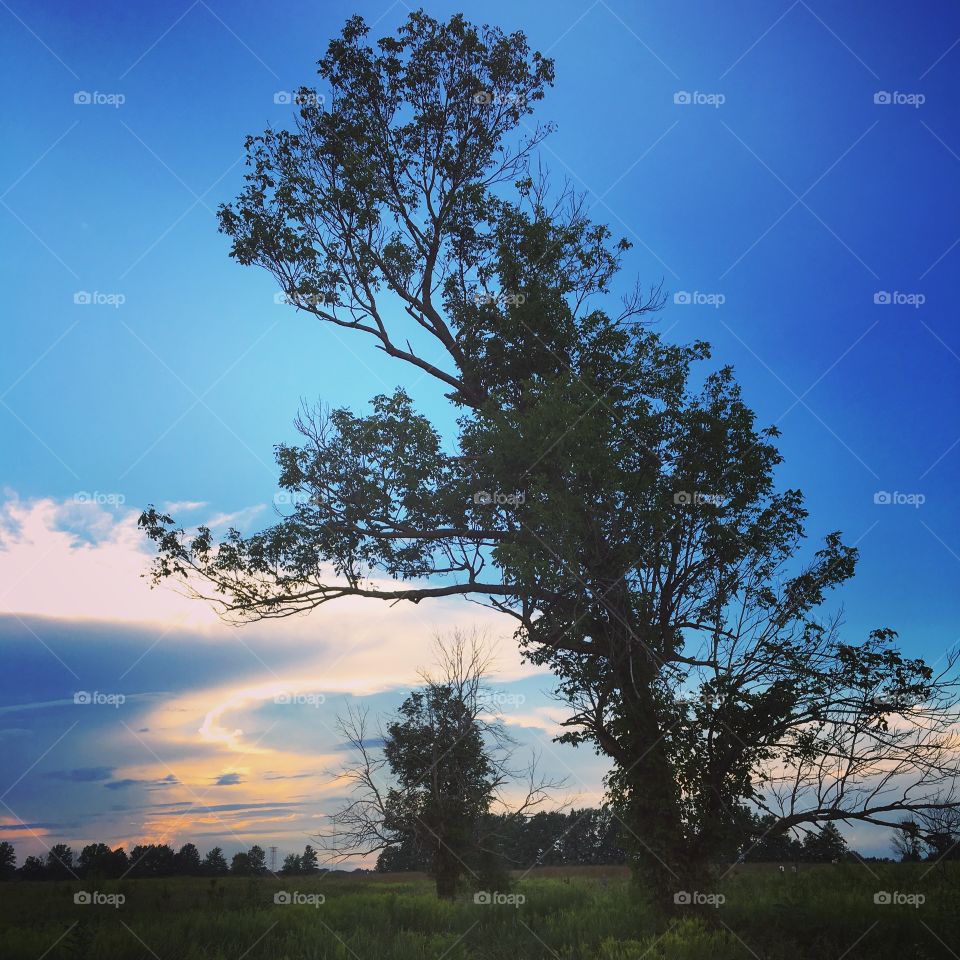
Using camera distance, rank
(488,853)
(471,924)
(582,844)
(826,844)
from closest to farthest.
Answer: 1. (826,844)
2. (471,924)
3. (488,853)
4. (582,844)

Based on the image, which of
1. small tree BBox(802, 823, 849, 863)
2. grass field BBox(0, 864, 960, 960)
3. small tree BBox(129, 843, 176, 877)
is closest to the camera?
grass field BBox(0, 864, 960, 960)

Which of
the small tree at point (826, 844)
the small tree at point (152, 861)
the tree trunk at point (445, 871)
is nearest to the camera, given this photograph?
the small tree at point (826, 844)

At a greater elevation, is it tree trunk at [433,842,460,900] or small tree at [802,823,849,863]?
small tree at [802,823,849,863]

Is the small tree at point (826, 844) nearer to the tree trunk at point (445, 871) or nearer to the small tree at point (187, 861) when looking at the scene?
the tree trunk at point (445, 871)

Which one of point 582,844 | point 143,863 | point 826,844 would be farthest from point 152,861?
point 582,844

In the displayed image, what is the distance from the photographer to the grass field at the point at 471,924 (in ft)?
45.4

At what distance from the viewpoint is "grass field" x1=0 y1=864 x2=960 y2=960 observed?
13.8 m

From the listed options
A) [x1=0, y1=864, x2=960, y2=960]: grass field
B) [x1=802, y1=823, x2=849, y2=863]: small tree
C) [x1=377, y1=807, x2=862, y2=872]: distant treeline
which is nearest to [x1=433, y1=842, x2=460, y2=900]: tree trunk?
[x1=377, y1=807, x2=862, y2=872]: distant treeline

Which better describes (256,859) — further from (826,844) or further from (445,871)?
(826,844)

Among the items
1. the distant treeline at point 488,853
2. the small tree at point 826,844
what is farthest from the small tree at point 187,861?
the small tree at point 826,844

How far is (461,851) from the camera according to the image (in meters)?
26.1

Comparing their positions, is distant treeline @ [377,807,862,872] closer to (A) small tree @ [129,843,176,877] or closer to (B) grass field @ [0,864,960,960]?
(B) grass field @ [0,864,960,960]

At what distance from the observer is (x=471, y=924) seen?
1975 cm

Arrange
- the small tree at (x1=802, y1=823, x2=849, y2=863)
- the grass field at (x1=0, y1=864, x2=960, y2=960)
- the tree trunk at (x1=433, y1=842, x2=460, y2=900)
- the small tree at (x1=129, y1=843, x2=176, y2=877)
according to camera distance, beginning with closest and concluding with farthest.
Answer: the grass field at (x1=0, y1=864, x2=960, y2=960), the small tree at (x1=802, y1=823, x2=849, y2=863), the small tree at (x1=129, y1=843, x2=176, y2=877), the tree trunk at (x1=433, y1=842, x2=460, y2=900)
